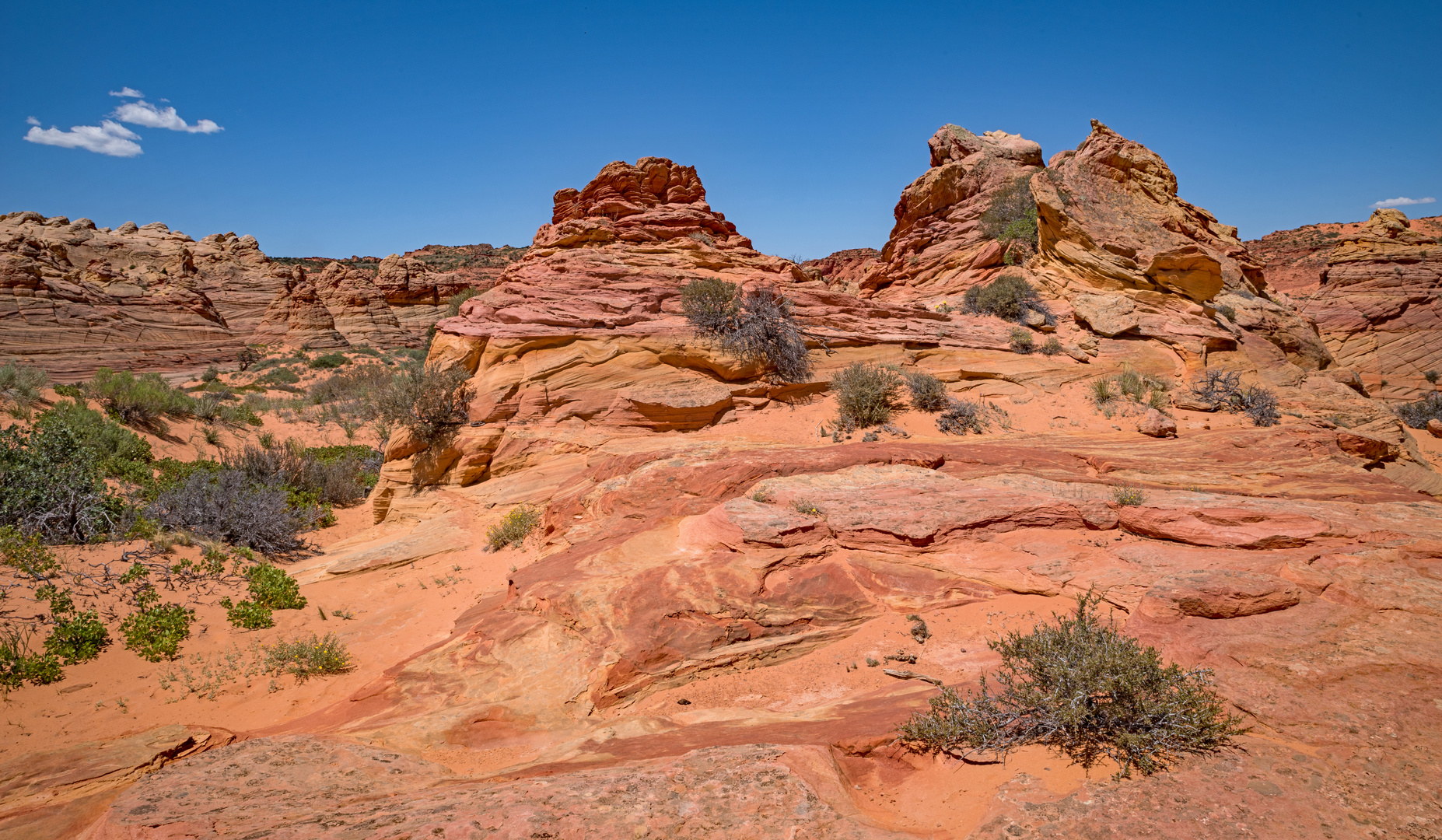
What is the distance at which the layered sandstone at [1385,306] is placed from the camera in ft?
65.2

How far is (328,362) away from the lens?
31.4 metres

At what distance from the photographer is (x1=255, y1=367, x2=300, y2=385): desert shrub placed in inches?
1048

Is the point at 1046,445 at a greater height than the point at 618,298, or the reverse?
the point at 618,298

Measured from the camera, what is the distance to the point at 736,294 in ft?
40.2

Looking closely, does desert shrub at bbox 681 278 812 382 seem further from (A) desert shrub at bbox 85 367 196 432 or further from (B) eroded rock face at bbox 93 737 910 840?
(A) desert shrub at bbox 85 367 196 432

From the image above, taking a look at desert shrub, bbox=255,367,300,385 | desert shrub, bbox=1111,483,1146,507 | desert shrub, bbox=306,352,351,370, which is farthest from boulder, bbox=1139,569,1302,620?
desert shrub, bbox=306,352,351,370

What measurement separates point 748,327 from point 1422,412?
56.4ft

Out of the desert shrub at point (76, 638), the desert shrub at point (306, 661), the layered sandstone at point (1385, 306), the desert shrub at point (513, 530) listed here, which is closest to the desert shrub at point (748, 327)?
the desert shrub at point (513, 530)

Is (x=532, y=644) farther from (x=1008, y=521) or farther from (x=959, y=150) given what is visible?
(x=959, y=150)

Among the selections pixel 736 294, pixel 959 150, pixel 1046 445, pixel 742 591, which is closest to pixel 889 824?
pixel 742 591

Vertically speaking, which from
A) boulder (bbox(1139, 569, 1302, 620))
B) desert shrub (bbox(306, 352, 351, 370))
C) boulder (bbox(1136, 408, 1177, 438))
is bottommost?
boulder (bbox(1139, 569, 1302, 620))

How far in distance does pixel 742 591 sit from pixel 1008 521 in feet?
9.81

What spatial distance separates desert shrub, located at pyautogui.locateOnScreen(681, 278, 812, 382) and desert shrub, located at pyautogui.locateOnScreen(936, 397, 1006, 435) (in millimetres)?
2726

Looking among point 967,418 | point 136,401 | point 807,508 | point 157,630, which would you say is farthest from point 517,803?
point 136,401
